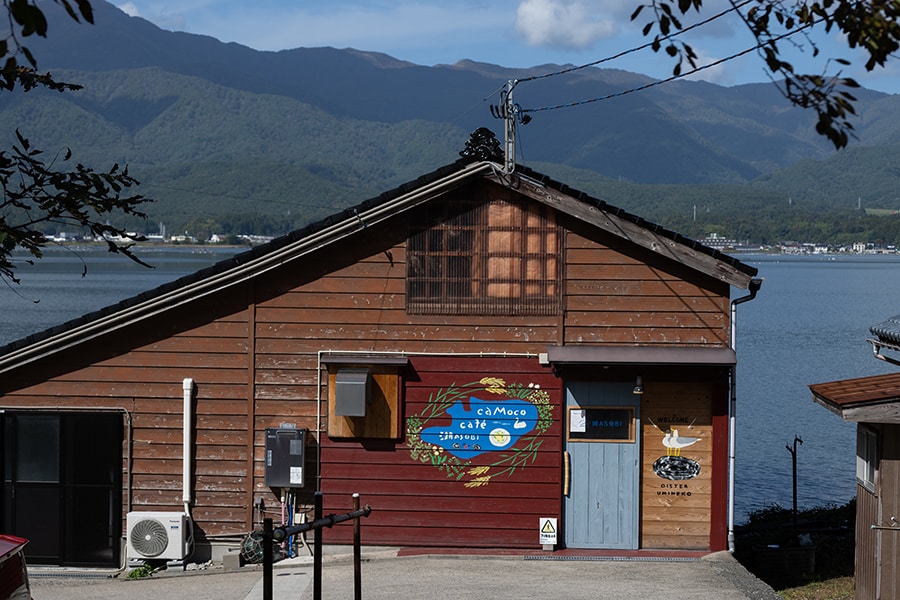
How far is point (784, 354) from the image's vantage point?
59.7 meters

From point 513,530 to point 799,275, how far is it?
5866 inches

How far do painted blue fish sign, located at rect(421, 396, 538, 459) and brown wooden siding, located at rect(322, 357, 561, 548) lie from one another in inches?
6.7

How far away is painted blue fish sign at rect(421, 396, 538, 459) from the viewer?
13961mm

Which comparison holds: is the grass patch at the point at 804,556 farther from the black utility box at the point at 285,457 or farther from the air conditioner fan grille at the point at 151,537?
the air conditioner fan grille at the point at 151,537

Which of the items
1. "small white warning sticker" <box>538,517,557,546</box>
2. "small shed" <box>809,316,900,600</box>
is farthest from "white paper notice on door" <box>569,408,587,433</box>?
"small shed" <box>809,316,900,600</box>

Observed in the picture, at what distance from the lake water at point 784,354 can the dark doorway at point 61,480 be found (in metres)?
2.38

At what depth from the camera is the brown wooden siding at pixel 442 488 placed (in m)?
13.9

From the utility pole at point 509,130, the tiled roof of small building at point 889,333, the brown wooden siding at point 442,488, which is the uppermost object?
the utility pole at point 509,130

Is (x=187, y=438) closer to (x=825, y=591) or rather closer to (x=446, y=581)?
(x=446, y=581)

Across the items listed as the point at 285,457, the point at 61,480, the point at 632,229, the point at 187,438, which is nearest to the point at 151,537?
the point at 187,438

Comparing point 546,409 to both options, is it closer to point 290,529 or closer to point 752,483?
point 290,529

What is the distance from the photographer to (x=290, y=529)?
314 inches

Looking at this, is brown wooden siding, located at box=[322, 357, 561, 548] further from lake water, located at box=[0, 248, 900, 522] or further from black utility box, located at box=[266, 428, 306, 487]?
lake water, located at box=[0, 248, 900, 522]

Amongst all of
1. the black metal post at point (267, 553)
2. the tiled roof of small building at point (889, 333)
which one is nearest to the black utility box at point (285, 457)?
the black metal post at point (267, 553)
